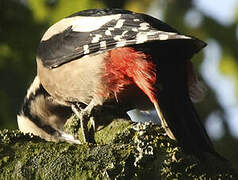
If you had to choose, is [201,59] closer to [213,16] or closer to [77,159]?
[213,16]

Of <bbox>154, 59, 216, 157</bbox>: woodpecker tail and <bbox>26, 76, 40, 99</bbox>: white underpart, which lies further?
<bbox>26, 76, 40, 99</bbox>: white underpart

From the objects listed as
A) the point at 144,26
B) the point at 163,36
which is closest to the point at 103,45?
the point at 144,26

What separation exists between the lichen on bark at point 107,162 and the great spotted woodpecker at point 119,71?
49 centimetres

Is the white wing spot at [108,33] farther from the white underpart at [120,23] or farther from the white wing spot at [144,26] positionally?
the white wing spot at [144,26]

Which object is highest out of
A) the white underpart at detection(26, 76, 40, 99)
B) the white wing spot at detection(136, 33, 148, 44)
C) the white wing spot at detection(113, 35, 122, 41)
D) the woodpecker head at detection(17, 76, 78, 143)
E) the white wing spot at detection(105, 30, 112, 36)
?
the white wing spot at detection(136, 33, 148, 44)

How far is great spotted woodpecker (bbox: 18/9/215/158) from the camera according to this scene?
3.50 meters

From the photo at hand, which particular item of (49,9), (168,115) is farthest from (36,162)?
(49,9)

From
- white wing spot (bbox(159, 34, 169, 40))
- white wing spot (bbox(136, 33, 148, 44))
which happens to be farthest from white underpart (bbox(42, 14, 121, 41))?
white wing spot (bbox(159, 34, 169, 40))

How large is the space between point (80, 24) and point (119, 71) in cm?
64

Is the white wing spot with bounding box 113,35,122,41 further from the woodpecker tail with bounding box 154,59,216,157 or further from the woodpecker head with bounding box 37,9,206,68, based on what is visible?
→ the woodpecker tail with bounding box 154,59,216,157

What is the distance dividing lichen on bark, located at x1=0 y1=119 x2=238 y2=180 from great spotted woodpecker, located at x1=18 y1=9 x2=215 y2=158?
0.49 m

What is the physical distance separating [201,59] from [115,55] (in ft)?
8.02

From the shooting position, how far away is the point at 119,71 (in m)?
3.96

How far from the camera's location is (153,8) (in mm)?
6832
